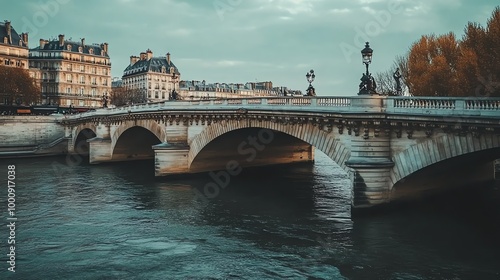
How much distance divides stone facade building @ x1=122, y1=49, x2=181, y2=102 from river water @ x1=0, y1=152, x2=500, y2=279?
8869cm

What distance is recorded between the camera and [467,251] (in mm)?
17578

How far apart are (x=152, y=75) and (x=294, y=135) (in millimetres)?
97023

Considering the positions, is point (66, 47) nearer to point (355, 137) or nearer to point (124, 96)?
point (124, 96)

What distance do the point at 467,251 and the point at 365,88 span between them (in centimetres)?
783

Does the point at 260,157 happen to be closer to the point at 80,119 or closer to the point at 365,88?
the point at 365,88

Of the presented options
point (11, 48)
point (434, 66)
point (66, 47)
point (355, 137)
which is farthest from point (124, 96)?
point (355, 137)

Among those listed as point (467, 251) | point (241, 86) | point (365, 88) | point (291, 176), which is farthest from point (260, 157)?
point (241, 86)

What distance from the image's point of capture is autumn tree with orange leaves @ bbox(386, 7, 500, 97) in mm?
37094

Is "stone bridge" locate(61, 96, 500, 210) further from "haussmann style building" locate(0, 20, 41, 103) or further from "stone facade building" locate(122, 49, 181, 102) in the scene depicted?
"stone facade building" locate(122, 49, 181, 102)

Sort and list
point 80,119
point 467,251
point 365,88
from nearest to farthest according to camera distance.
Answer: point 467,251 < point 365,88 < point 80,119

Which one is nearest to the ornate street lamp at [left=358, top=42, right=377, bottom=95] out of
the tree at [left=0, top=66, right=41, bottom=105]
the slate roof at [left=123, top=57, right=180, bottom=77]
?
the tree at [left=0, top=66, right=41, bottom=105]

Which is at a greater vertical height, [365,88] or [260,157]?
[365,88]

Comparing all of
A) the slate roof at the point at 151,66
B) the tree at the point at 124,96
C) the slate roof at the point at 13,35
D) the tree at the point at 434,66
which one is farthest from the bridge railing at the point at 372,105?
the slate roof at the point at 151,66

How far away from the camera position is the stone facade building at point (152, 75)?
118750 mm
